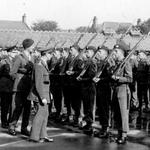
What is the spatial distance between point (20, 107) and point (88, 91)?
1.71 meters

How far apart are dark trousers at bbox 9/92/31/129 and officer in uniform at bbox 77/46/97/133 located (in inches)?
56.4

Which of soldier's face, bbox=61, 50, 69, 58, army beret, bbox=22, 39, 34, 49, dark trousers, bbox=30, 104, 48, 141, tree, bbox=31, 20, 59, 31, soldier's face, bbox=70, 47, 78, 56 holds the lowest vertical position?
dark trousers, bbox=30, 104, 48, 141

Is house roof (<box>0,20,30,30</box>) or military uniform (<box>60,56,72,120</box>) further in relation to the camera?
house roof (<box>0,20,30,30</box>)

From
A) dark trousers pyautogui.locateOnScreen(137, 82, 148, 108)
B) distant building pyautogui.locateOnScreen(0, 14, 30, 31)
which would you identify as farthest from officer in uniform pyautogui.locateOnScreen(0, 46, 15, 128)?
distant building pyautogui.locateOnScreen(0, 14, 30, 31)

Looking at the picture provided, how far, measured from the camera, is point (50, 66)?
14.0 m

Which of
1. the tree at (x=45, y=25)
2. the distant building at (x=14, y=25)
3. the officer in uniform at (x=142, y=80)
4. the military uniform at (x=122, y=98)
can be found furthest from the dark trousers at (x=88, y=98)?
the tree at (x=45, y=25)

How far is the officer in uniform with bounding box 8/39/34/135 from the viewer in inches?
416

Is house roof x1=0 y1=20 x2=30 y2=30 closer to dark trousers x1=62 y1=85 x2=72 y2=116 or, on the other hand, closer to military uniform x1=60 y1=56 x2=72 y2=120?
military uniform x1=60 y1=56 x2=72 y2=120

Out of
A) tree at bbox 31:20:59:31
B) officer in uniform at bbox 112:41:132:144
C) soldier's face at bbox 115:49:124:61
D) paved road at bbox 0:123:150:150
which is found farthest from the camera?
tree at bbox 31:20:59:31

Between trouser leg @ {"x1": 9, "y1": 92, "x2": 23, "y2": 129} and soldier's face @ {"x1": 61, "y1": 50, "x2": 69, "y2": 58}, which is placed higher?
soldier's face @ {"x1": 61, "y1": 50, "x2": 69, "y2": 58}

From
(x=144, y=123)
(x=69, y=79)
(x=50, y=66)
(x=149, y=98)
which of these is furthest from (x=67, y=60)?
(x=149, y=98)

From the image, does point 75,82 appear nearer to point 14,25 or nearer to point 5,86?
point 5,86

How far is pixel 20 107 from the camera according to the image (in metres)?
10.8

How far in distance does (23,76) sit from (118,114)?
252 centimetres
